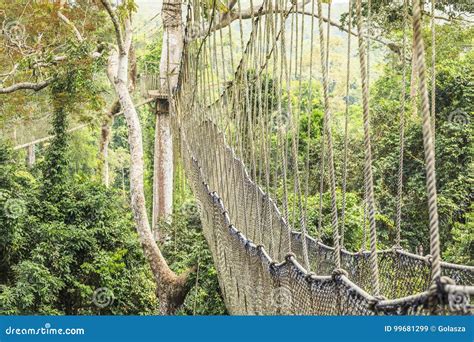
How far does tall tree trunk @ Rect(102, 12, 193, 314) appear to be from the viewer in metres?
6.24

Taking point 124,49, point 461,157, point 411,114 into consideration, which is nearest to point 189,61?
point 124,49

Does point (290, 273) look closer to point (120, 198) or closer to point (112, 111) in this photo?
point (120, 198)

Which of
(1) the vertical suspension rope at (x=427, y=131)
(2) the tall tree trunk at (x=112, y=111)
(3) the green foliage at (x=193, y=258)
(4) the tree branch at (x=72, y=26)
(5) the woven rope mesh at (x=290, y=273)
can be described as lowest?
(3) the green foliage at (x=193, y=258)

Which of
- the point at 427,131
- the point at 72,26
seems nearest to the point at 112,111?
the point at 72,26

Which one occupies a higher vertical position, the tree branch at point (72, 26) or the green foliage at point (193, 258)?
the tree branch at point (72, 26)

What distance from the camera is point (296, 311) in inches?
84.7

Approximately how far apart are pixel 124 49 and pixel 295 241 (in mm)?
3877

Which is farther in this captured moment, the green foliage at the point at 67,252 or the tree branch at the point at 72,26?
the tree branch at the point at 72,26

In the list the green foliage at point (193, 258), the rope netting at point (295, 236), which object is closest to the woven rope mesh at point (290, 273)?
the rope netting at point (295, 236)

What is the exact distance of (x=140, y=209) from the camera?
6.85m

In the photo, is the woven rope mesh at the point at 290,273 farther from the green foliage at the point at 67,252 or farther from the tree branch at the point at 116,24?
the green foliage at the point at 67,252

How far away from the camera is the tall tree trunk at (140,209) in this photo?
6.24 meters

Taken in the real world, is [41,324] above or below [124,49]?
below

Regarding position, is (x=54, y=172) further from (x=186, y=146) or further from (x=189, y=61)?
(x=189, y=61)
